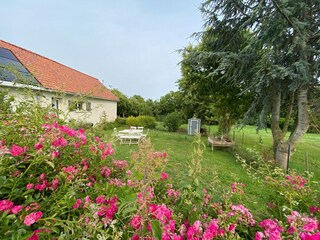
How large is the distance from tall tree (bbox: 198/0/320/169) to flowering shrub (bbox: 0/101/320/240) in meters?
5.71

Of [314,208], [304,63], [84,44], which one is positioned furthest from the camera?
[84,44]

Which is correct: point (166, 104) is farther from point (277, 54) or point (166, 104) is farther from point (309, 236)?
point (309, 236)

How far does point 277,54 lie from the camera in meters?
6.27

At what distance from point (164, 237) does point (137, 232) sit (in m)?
0.14

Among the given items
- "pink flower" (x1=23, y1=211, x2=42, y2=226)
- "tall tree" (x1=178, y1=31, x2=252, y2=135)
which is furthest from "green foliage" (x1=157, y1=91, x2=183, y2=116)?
"pink flower" (x1=23, y1=211, x2=42, y2=226)

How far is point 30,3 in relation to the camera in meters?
9.15

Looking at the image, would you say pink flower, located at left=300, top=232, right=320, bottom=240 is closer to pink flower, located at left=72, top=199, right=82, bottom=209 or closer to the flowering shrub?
the flowering shrub

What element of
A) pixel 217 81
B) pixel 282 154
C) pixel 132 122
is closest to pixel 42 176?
pixel 282 154

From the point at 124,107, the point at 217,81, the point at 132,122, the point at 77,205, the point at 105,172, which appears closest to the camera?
the point at 77,205

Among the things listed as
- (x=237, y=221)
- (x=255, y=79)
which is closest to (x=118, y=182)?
(x=237, y=221)

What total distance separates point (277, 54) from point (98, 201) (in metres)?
7.31

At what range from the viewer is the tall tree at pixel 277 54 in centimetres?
571

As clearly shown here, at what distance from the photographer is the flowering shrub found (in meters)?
0.88

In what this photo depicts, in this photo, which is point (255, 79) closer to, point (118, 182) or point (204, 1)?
point (204, 1)
